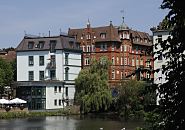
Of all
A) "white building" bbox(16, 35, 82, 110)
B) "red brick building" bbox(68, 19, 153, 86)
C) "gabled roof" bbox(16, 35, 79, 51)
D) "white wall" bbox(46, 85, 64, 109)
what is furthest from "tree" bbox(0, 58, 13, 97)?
"red brick building" bbox(68, 19, 153, 86)

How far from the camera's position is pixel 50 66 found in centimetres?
7012

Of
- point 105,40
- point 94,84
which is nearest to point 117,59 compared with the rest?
point 105,40

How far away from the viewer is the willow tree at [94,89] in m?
57.5

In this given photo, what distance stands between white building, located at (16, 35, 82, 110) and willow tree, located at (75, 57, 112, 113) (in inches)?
291

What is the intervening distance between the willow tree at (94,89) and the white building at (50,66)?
739cm

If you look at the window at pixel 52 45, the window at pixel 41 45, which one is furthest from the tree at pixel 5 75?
the window at pixel 52 45

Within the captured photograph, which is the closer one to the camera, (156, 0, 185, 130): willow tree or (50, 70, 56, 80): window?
(156, 0, 185, 130): willow tree

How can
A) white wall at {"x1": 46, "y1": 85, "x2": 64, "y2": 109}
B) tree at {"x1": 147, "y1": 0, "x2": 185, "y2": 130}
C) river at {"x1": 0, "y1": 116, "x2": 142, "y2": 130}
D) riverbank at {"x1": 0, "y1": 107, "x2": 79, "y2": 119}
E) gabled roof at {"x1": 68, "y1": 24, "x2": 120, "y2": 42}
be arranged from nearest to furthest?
tree at {"x1": 147, "y1": 0, "x2": 185, "y2": 130}
river at {"x1": 0, "y1": 116, "x2": 142, "y2": 130}
riverbank at {"x1": 0, "y1": 107, "x2": 79, "y2": 119}
white wall at {"x1": 46, "y1": 85, "x2": 64, "y2": 109}
gabled roof at {"x1": 68, "y1": 24, "x2": 120, "y2": 42}

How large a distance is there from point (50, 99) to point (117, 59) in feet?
48.7

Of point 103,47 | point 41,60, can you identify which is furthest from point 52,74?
point 103,47

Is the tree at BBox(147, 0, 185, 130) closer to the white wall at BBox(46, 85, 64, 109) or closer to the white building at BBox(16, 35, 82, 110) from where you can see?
the white wall at BBox(46, 85, 64, 109)

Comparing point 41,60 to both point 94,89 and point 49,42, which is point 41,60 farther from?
point 94,89

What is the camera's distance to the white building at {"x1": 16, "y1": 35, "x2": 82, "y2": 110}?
67062mm

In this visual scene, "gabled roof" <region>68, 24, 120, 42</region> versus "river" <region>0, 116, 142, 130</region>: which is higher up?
"gabled roof" <region>68, 24, 120, 42</region>
